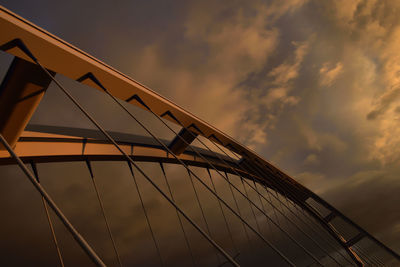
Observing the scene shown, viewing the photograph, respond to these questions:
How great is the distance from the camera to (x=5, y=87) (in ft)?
16.1

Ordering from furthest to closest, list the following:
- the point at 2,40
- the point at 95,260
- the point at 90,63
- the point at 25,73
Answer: the point at 90,63, the point at 25,73, the point at 2,40, the point at 95,260

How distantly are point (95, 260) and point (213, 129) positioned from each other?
9940 millimetres

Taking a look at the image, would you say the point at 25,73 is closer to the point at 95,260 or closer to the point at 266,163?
the point at 95,260

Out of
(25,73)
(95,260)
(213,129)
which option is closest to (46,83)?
(25,73)

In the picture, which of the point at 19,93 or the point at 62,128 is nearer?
the point at 19,93

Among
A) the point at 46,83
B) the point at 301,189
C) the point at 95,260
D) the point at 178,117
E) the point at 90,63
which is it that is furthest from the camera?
the point at 301,189

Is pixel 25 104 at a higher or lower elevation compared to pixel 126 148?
lower

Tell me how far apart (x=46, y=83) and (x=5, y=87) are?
2.36ft

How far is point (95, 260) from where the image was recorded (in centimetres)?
180

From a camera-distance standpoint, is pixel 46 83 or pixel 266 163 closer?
pixel 46 83

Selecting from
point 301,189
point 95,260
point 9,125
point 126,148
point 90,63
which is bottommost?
point 95,260

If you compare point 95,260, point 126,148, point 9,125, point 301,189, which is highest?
point 126,148

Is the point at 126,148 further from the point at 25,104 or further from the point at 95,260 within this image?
the point at 95,260

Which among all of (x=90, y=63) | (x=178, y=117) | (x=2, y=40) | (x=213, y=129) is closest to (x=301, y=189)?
(x=213, y=129)
